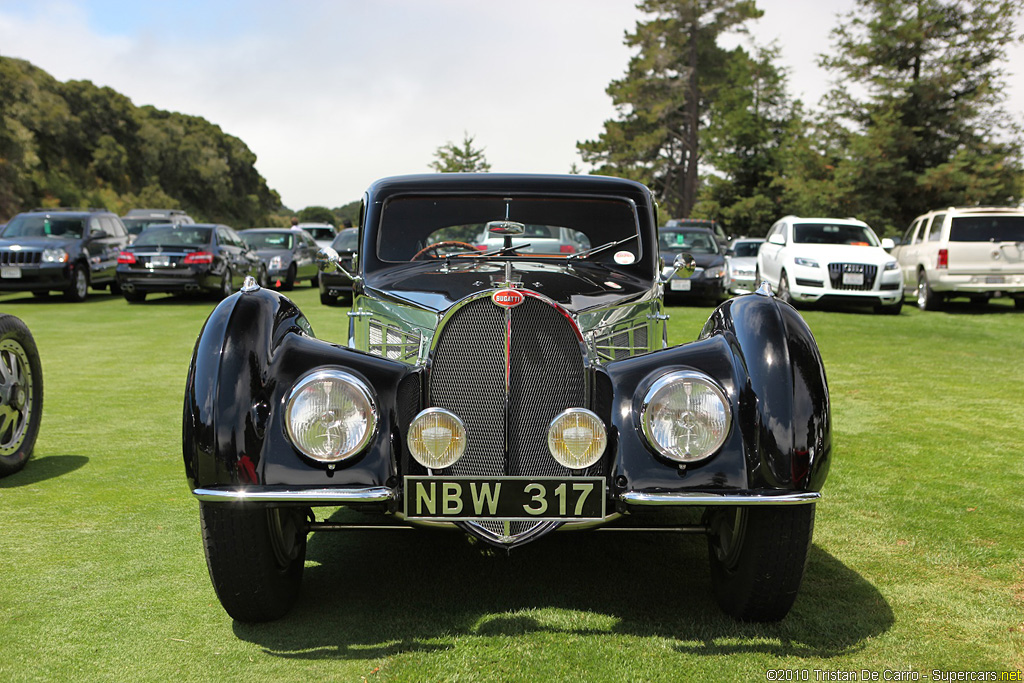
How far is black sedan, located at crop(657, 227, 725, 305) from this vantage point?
17672mm

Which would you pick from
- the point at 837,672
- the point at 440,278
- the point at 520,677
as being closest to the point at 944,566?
the point at 837,672

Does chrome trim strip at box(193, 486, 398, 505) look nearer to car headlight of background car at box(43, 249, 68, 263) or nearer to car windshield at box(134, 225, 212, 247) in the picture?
car windshield at box(134, 225, 212, 247)

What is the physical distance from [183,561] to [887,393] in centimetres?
649

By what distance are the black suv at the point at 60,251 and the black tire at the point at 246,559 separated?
654 inches

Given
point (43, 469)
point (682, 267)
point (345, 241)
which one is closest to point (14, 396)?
point (43, 469)

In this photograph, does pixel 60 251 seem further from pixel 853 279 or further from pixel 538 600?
pixel 538 600

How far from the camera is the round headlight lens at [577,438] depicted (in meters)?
3.18

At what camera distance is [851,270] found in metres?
16.4

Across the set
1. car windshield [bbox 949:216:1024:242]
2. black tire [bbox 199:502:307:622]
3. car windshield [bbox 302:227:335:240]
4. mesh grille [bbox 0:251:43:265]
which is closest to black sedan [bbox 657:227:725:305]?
car windshield [bbox 949:216:1024:242]

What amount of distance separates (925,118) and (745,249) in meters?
11.6

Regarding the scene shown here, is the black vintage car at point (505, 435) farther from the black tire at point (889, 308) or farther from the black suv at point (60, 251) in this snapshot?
the black suv at point (60, 251)

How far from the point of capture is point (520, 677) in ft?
9.76

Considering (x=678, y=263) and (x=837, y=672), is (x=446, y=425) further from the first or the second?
(x=678, y=263)

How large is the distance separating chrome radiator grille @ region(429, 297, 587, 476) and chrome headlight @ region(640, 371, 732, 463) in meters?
0.31
